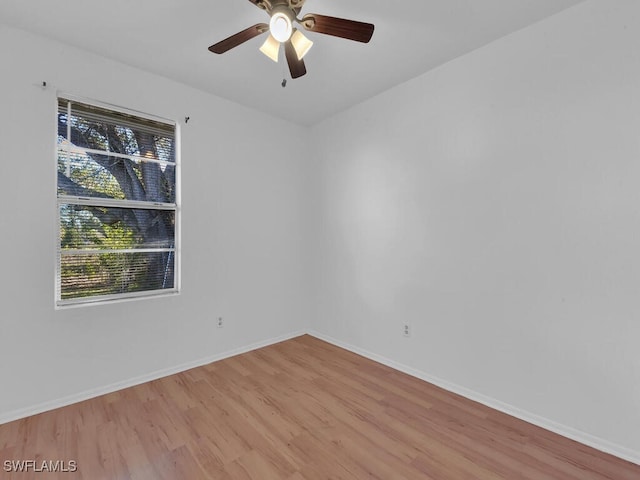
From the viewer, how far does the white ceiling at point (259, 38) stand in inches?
74.7

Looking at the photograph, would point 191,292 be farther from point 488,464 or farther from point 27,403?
point 488,464

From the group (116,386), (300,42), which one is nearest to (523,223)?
(300,42)

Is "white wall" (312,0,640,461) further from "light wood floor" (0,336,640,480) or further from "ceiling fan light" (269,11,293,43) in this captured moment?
"ceiling fan light" (269,11,293,43)

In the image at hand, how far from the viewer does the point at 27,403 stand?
2.11m

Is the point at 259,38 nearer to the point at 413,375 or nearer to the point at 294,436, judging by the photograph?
the point at 294,436

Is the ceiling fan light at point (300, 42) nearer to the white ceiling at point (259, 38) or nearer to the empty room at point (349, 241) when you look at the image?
the empty room at point (349, 241)

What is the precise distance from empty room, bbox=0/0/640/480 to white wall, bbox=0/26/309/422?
2 centimetres

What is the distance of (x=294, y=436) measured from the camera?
1931 mm

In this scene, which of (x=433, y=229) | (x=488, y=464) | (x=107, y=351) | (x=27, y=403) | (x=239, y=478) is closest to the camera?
(x=239, y=478)

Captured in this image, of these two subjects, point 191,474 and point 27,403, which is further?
point 27,403

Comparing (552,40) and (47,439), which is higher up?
(552,40)

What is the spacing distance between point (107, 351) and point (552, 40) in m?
3.95

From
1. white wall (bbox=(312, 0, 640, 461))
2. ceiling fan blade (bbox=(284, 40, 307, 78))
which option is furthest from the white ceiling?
ceiling fan blade (bbox=(284, 40, 307, 78))

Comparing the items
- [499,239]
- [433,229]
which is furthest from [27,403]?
[499,239]
